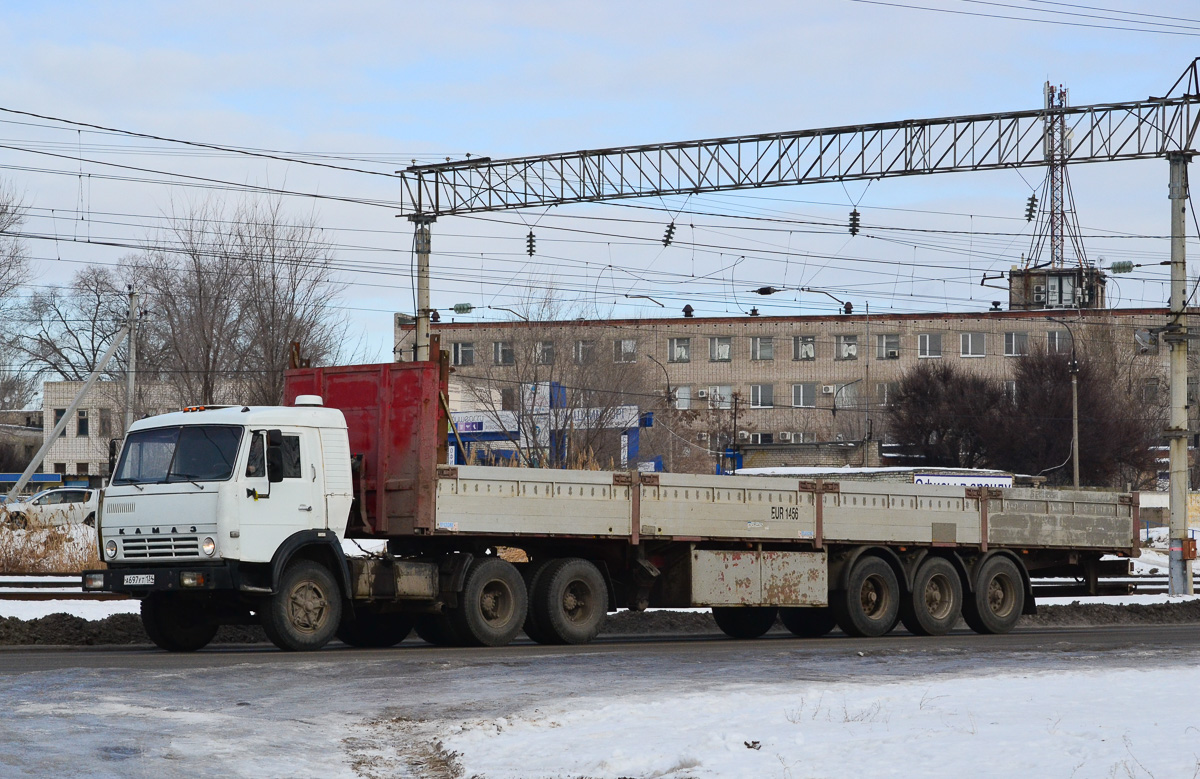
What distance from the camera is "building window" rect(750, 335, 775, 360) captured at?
86.0 m

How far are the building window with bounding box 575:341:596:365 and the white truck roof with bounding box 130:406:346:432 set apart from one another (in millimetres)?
40445

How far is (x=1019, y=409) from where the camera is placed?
236 ft

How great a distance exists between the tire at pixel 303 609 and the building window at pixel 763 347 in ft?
233

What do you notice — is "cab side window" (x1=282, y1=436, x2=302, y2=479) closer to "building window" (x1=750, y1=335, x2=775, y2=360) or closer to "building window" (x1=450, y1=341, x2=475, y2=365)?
"building window" (x1=450, y1=341, x2=475, y2=365)

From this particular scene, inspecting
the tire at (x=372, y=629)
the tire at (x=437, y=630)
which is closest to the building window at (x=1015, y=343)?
the tire at (x=437, y=630)

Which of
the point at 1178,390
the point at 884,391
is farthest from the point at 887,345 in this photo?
the point at 1178,390

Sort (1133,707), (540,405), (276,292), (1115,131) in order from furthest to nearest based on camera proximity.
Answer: (540,405)
(276,292)
(1115,131)
(1133,707)

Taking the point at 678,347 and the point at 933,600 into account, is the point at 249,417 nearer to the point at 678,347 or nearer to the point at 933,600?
the point at 933,600

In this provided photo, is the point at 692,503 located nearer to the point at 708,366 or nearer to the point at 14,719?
the point at 14,719

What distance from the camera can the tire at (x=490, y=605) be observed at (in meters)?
17.0

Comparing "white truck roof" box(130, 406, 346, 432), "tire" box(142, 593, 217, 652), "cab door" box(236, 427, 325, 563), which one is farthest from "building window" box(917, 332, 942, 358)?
"tire" box(142, 593, 217, 652)

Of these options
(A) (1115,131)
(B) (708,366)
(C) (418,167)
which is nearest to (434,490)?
(C) (418,167)

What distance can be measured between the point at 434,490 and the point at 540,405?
3841cm

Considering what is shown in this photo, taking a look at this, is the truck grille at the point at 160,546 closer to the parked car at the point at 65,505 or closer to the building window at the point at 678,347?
the parked car at the point at 65,505
